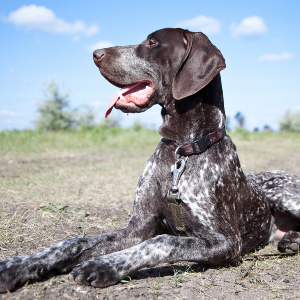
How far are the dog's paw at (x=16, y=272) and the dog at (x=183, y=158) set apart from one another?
0.39 meters

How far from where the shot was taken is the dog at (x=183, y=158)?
291cm

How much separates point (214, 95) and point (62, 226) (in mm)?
2226

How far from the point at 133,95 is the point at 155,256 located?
5.10 feet

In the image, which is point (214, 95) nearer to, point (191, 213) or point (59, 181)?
point (191, 213)

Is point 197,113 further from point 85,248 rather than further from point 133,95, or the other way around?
point 85,248

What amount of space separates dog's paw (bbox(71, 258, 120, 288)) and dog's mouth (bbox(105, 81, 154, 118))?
1.44m

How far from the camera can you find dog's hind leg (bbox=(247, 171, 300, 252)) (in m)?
3.73

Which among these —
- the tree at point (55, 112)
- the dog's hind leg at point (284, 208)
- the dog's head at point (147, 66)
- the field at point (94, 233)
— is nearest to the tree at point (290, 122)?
the tree at point (55, 112)

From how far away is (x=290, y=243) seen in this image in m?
3.65

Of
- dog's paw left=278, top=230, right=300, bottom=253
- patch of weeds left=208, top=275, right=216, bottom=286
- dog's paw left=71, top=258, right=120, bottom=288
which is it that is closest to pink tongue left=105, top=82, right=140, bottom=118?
dog's paw left=71, top=258, right=120, bottom=288

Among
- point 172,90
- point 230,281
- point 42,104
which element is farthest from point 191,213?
point 42,104

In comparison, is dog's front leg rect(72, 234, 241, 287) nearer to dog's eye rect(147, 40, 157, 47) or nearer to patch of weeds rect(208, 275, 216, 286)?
patch of weeds rect(208, 275, 216, 286)

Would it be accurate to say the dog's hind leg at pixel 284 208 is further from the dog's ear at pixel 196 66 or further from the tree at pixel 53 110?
the tree at pixel 53 110

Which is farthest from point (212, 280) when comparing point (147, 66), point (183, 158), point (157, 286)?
point (147, 66)
